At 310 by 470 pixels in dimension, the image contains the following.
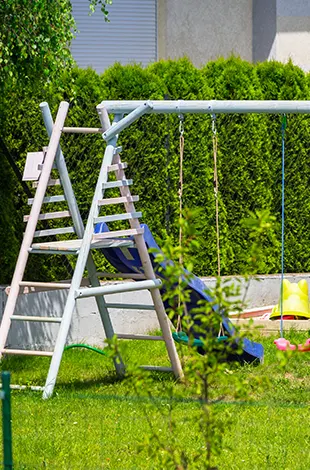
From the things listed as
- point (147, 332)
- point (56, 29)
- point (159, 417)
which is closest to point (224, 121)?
point (147, 332)

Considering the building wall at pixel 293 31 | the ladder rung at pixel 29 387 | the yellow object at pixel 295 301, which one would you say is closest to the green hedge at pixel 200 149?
the yellow object at pixel 295 301

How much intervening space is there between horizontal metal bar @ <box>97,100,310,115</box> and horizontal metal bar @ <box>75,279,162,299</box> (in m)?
1.19

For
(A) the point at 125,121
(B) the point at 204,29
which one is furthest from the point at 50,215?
(B) the point at 204,29

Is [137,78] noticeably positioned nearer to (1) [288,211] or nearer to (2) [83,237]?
(1) [288,211]

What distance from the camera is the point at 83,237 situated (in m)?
6.71

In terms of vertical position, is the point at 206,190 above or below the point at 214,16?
below

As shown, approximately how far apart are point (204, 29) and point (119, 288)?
8.55 m

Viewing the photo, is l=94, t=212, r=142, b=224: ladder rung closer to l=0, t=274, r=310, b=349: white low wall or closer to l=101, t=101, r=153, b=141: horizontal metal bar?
l=101, t=101, r=153, b=141: horizontal metal bar

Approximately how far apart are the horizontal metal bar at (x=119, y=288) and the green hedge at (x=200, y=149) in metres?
2.45

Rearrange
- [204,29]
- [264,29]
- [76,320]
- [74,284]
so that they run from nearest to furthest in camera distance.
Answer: [74,284]
[76,320]
[264,29]
[204,29]

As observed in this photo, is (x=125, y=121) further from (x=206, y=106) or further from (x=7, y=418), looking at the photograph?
(x=7, y=418)

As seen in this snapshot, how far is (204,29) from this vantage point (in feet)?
47.7

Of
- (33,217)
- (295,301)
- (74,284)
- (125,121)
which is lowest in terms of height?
(295,301)

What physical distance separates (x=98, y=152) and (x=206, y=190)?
1.40m
